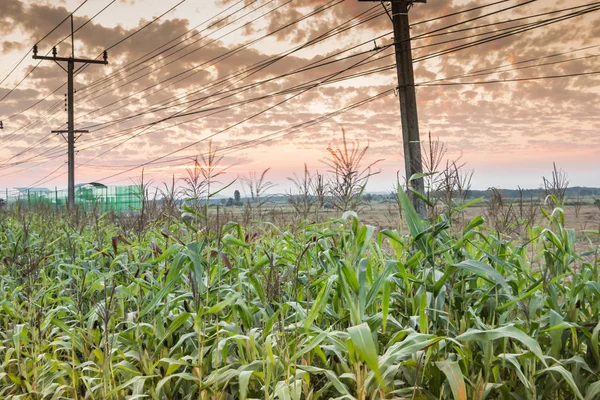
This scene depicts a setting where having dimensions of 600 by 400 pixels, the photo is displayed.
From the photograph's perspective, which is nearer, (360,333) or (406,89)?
(360,333)

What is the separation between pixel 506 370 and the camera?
9.64 ft

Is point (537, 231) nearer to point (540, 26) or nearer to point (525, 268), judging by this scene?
point (525, 268)

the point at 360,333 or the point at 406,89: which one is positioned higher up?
the point at 406,89

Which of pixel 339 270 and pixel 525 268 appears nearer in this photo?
pixel 339 270

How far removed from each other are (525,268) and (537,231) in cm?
64

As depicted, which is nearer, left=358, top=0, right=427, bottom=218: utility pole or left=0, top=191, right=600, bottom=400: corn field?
left=0, top=191, right=600, bottom=400: corn field

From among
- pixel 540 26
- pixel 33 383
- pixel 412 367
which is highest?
pixel 540 26

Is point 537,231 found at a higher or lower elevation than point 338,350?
higher

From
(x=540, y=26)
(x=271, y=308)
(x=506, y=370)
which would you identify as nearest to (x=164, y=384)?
(x=271, y=308)

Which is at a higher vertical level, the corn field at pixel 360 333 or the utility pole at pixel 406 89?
the utility pole at pixel 406 89

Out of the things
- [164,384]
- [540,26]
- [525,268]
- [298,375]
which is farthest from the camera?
[540,26]

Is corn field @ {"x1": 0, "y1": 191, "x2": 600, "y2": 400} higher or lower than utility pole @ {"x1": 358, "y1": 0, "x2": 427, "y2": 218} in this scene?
lower

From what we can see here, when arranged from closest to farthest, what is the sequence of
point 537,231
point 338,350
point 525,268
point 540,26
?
point 338,350 → point 525,268 → point 537,231 → point 540,26

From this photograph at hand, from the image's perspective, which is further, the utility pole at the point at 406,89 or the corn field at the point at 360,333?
the utility pole at the point at 406,89
